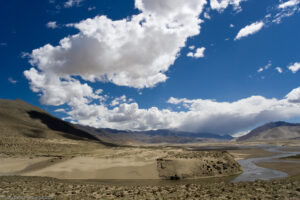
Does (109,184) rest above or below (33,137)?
below

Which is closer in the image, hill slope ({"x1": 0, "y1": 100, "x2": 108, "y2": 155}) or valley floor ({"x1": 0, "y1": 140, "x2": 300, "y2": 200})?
valley floor ({"x1": 0, "y1": 140, "x2": 300, "y2": 200})

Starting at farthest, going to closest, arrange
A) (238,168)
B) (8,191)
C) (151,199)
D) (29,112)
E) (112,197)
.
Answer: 1. (29,112)
2. (238,168)
3. (8,191)
4. (112,197)
5. (151,199)

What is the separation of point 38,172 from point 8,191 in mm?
11823

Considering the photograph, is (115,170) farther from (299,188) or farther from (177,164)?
(299,188)

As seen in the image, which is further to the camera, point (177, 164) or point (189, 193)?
point (177, 164)

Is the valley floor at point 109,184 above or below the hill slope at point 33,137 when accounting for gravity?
below

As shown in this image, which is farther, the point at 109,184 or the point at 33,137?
the point at 33,137

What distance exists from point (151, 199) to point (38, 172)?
21.2m

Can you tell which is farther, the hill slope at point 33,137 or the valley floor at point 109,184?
the hill slope at point 33,137

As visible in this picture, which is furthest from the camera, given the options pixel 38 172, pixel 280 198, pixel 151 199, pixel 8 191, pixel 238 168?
pixel 238 168

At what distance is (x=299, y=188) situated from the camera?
16.0 m

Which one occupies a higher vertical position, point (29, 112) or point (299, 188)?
point (29, 112)

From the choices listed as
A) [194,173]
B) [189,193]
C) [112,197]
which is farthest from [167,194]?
[194,173]

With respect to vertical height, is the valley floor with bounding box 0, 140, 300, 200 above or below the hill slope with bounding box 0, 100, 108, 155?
below
